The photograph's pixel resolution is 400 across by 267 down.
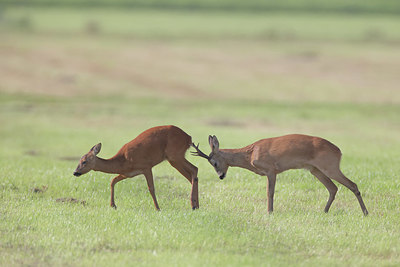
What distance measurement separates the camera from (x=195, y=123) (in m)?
33.0

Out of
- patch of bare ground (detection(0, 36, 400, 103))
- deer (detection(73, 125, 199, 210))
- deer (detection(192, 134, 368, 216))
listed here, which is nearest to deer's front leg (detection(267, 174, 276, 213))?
deer (detection(192, 134, 368, 216))

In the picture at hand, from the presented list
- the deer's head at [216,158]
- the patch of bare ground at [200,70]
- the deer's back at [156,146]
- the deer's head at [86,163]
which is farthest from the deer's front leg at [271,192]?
the patch of bare ground at [200,70]

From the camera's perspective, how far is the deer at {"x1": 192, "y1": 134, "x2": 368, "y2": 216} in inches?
470

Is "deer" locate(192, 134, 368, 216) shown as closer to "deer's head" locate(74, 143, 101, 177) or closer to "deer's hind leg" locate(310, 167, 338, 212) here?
"deer's hind leg" locate(310, 167, 338, 212)

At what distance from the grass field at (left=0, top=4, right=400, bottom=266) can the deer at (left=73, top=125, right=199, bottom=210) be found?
0.66m

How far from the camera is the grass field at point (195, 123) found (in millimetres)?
9969

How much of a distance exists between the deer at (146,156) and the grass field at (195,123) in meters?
0.66

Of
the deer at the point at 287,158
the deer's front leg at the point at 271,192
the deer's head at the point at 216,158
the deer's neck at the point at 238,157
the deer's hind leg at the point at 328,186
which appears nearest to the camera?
the deer at the point at 287,158

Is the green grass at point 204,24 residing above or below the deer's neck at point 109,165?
above

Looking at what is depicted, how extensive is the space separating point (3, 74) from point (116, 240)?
4034cm

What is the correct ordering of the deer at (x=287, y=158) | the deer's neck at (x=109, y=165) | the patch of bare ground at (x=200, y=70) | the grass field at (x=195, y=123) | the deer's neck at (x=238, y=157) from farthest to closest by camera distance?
the patch of bare ground at (x=200, y=70) < the deer's neck at (x=238, y=157) < the deer's neck at (x=109, y=165) < the deer at (x=287, y=158) < the grass field at (x=195, y=123)

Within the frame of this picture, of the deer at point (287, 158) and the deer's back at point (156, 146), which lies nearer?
the deer at point (287, 158)

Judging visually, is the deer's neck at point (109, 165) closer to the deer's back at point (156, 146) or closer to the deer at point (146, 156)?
the deer at point (146, 156)

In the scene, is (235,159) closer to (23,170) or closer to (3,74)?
(23,170)
